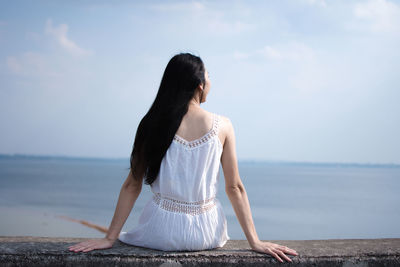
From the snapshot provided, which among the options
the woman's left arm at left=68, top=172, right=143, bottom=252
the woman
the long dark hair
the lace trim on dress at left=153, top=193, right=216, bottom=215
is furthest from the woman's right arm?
the woman's left arm at left=68, top=172, right=143, bottom=252

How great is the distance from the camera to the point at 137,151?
1.98m

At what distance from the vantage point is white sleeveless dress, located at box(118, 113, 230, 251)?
6.27 feet

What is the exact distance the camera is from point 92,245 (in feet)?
5.99

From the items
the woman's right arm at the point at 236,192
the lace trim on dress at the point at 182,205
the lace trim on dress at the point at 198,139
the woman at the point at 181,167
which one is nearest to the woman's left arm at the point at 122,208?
the woman at the point at 181,167

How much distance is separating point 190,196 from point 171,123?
38cm

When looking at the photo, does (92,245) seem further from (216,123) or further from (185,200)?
(216,123)

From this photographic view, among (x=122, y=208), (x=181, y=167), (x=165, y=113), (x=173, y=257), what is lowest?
Result: (x=173, y=257)

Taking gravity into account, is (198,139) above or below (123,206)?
above

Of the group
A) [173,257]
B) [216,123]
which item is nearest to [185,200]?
[173,257]

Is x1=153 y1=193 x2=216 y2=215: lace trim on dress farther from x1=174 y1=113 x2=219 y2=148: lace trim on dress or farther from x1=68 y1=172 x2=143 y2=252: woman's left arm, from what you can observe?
x1=174 y1=113 x2=219 y2=148: lace trim on dress

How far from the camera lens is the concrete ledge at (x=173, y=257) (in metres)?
1.73

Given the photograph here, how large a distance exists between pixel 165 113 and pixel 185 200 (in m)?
0.46

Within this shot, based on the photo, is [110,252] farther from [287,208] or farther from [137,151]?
[287,208]

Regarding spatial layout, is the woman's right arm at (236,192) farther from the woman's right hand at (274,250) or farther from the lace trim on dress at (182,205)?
the lace trim on dress at (182,205)
